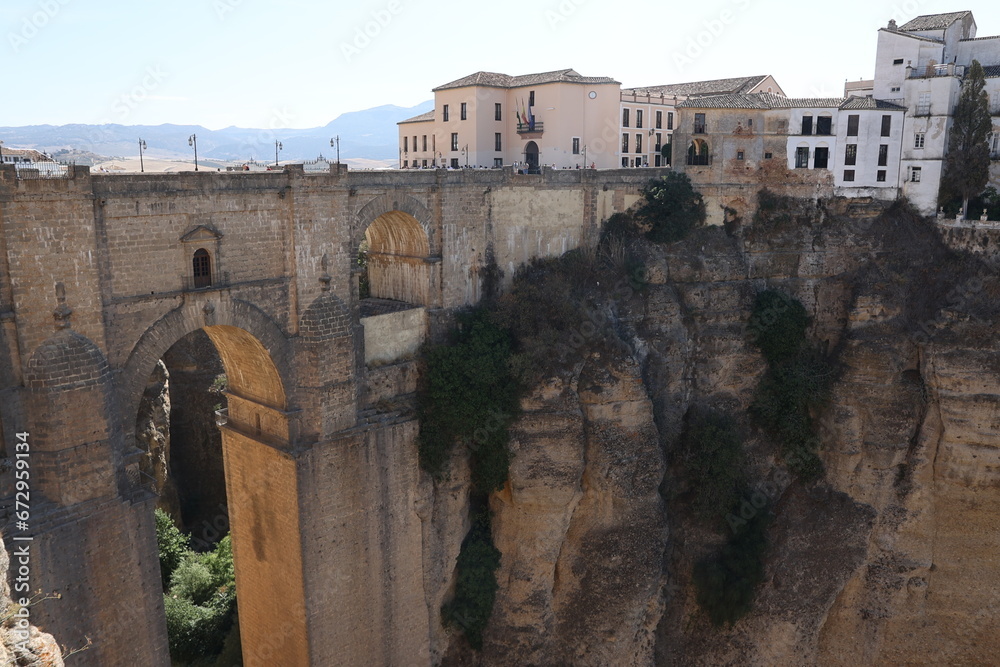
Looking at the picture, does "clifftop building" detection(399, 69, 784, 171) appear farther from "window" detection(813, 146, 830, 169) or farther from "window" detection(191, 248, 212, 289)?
"window" detection(191, 248, 212, 289)

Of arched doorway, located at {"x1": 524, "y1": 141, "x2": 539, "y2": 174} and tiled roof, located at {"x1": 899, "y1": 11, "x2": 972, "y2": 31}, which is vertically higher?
tiled roof, located at {"x1": 899, "y1": 11, "x2": 972, "y2": 31}

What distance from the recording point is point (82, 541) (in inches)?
565

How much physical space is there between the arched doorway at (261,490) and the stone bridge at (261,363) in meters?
0.06

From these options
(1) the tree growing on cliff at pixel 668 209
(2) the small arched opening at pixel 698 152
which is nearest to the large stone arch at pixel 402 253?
(1) the tree growing on cliff at pixel 668 209

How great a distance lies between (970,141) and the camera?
2703 centimetres

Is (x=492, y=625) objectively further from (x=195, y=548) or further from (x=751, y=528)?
(x=195, y=548)

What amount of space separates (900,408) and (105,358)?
2219 cm

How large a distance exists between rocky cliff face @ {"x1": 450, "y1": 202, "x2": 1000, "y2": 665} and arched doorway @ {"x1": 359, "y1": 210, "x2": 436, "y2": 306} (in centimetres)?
615

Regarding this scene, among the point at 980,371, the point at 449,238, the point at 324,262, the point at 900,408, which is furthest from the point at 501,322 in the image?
the point at 980,371

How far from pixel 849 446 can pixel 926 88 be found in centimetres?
1224

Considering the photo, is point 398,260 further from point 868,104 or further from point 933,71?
point 933,71

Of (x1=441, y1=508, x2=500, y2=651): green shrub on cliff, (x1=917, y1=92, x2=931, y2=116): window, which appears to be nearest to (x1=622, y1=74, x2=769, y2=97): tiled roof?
(x1=917, y1=92, x2=931, y2=116): window

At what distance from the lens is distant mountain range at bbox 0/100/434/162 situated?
42188mm

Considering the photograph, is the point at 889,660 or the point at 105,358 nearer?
the point at 105,358
